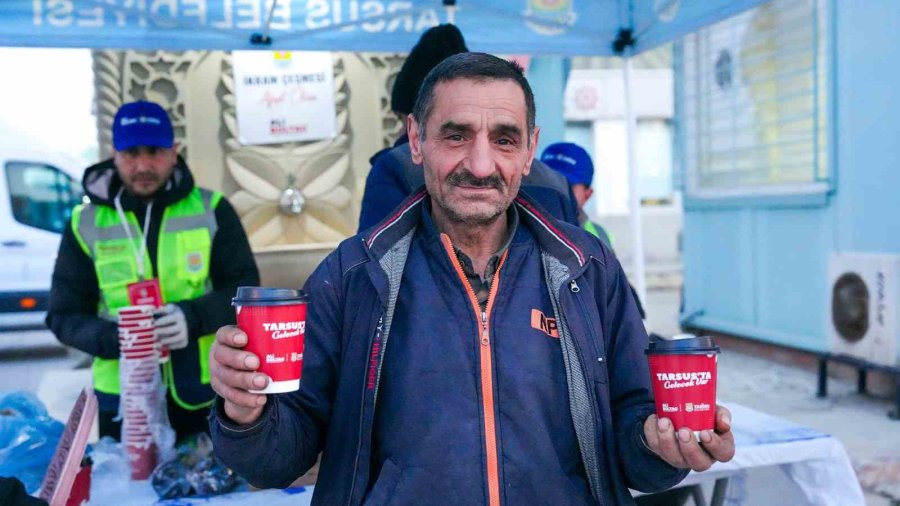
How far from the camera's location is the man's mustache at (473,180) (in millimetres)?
1759

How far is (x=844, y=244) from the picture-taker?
6914 mm

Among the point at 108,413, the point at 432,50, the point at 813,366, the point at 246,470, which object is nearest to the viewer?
the point at 246,470

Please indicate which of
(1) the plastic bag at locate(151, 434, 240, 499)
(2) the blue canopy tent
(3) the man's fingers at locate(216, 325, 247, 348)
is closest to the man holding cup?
(3) the man's fingers at locate(216, 325, 247, 348)

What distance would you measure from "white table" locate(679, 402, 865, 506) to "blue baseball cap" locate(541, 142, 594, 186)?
75.6 inches

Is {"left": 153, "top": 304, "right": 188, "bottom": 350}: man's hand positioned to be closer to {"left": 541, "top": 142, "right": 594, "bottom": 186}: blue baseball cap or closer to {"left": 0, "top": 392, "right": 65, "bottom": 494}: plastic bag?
{"left": 0, "top": 392, "right": 65, "bottom": 494}: plastic bag

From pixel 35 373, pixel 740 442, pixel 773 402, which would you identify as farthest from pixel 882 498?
pixel 35 373

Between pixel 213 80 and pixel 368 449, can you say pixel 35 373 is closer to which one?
pixel 213 80

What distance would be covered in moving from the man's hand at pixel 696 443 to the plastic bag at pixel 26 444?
1.95 m

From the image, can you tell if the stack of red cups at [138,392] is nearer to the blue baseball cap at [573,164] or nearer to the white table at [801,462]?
the white table at [801,462]

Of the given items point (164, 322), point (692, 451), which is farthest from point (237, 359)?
point (164, 322)

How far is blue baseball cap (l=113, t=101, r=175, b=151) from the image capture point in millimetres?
3008

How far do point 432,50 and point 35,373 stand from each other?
768 cm

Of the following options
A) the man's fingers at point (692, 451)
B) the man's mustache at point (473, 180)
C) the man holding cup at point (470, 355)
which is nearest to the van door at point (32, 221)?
the man holding cup at point (470, 355)

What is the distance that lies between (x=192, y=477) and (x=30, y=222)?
319 inches
